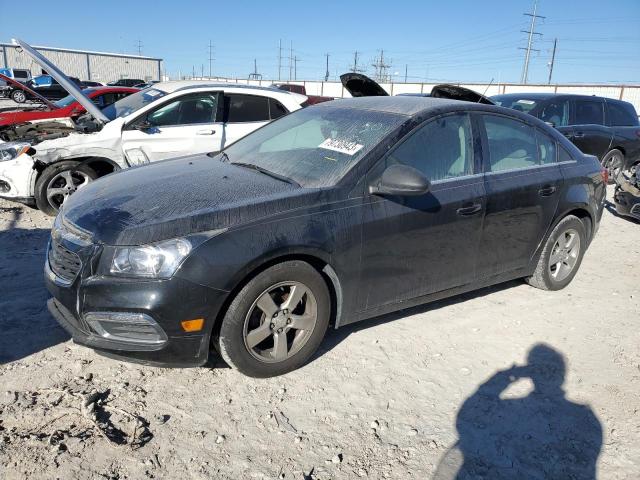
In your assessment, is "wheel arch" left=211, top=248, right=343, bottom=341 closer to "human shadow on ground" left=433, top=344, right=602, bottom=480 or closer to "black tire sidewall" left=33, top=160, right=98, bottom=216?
"human shadow on ground" left=433, top=344, right=602, bottom=480

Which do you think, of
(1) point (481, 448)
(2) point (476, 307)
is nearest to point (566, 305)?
(2) point (476, 307)

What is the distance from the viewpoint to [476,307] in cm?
427

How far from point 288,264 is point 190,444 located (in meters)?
1.07

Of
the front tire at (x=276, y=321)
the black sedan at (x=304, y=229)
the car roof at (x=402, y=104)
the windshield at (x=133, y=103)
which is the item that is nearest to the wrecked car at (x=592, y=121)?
the black sedan at (x=304, y=229)

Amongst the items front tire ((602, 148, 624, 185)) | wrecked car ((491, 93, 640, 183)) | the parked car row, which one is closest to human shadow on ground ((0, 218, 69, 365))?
the parked car row

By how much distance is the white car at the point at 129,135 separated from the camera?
238 inches

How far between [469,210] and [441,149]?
0.48m

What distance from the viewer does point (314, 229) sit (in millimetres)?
2941

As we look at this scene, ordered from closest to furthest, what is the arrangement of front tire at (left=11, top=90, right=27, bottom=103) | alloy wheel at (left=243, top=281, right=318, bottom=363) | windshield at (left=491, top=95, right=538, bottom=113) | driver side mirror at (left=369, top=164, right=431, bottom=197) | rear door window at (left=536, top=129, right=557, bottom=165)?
alloy wheel at (left=243, top=281, right=318, bottom=363) < driver side mirror at (left=369, top=164, right=431, bottom=197) < rear door window at (left=536, top=129, right=557, bottom=165) < windshield at (left=491, top=95, right=538, bottom=113) < front tire at (left=11, top=90, right=27, bottom=103)

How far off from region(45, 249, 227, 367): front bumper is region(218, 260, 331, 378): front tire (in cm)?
14

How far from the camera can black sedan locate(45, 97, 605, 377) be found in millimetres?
2652

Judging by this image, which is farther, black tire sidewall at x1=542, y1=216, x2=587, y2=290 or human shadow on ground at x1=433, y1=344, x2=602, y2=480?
black tire sidewall at x1=542, y1=216, x2=587, y2=290

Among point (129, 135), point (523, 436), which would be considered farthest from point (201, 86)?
point (523, 436)

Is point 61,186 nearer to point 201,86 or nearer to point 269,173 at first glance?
point 201,86
